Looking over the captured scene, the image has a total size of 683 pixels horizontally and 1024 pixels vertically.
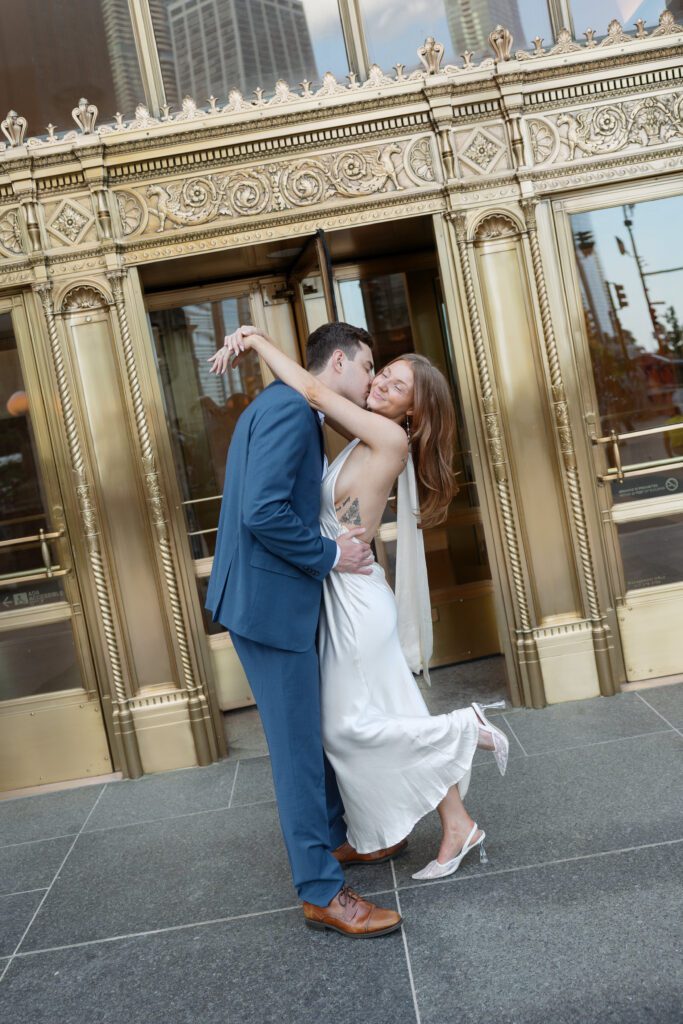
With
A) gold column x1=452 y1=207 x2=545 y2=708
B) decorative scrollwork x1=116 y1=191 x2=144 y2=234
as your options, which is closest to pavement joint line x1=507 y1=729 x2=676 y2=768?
gold column x1=452 y1=207 x2=545 y2=708

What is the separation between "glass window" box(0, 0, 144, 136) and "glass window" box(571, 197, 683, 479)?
2264 mm

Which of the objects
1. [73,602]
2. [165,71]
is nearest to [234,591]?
[73,602]

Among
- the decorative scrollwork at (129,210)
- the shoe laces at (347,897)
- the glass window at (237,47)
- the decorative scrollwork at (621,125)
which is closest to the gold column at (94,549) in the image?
the decorative scrollwork at (129,210)

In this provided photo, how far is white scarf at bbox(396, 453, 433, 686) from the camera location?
3.15m

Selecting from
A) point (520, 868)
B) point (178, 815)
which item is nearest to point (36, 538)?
point (178, 815)

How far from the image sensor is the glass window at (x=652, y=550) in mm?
4656

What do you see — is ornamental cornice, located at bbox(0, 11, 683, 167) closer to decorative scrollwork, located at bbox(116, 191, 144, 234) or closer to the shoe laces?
decorative scrollwork, located at bbox(116, 191, 144, 234)

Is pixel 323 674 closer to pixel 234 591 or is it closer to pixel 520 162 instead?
pixel 234 591

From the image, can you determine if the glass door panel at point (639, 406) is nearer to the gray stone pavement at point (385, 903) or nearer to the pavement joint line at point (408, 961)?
the gray stone pavement at point (385, 903)

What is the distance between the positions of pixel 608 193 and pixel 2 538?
3354 millimetres

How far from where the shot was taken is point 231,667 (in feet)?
17.0

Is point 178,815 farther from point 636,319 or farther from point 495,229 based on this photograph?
point 636,319

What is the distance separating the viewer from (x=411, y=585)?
325 cm

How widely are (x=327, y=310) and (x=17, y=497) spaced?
174 cm
